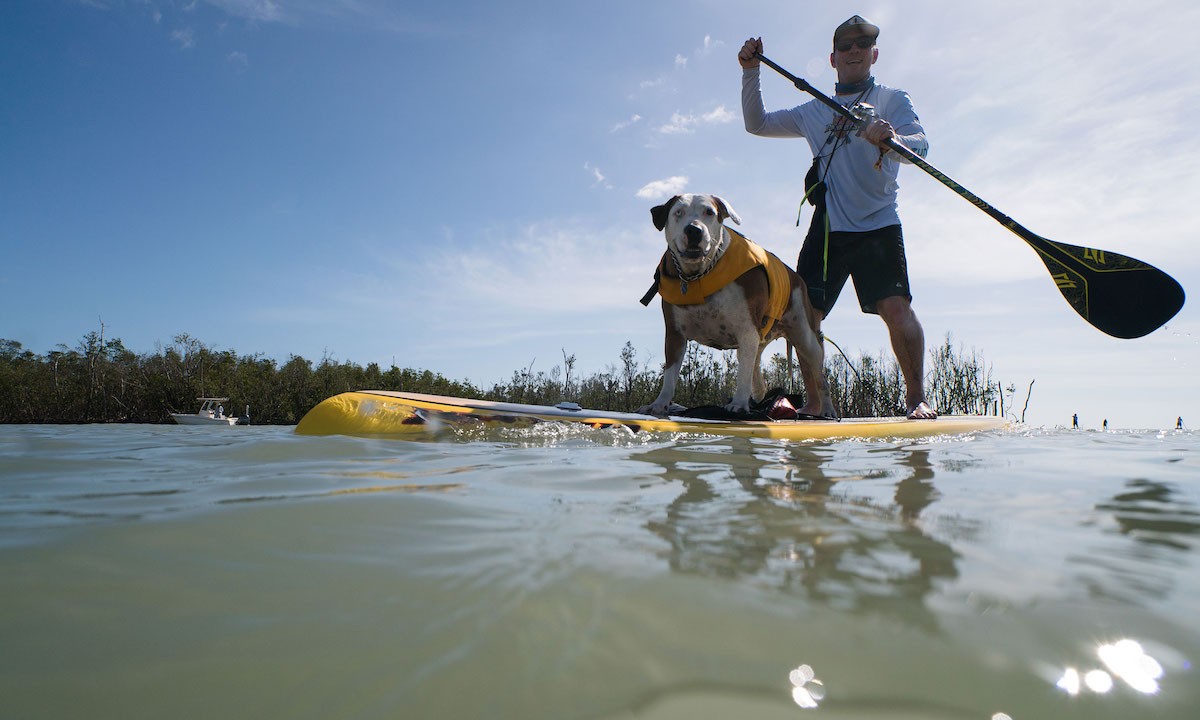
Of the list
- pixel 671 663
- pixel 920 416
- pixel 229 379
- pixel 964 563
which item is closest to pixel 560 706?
pixel 671 663

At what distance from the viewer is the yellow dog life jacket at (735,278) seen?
4.20 metres

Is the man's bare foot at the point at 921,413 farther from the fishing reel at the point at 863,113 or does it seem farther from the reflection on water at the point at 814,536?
the reflection on water at the point at 814,536

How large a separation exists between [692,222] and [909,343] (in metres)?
2.23

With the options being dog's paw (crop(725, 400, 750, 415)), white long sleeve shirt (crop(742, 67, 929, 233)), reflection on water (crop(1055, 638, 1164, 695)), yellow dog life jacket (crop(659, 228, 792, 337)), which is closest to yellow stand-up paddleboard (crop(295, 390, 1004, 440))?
dog's paw (crop(725, 400, 750, 415))

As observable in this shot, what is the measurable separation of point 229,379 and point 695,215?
15.8m

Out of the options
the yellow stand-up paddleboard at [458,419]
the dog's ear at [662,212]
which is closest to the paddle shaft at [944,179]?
the dog's ear at [662,212]

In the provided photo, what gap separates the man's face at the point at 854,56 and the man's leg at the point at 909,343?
210cm

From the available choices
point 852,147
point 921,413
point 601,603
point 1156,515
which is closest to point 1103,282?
point 921,413

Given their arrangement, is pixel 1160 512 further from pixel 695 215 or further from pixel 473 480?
pixel 695 215

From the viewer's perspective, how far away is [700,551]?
0.98 m

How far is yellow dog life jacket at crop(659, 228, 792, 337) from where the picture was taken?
4.20m

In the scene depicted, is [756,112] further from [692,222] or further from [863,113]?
[692,222]

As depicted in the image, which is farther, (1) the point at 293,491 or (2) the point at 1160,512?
(1) the point at 293,491

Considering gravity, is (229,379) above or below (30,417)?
above
